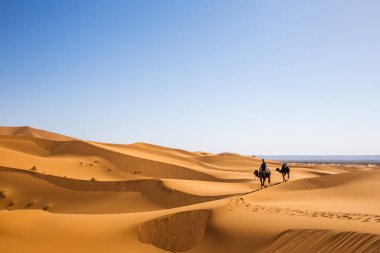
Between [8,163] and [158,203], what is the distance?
13.3 m

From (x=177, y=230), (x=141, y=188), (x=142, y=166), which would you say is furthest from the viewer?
(x=142, y=166)

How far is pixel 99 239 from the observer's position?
9.99 metres

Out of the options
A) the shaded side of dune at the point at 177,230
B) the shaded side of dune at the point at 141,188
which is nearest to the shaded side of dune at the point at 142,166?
the shaded side of dune at the point at 141,188

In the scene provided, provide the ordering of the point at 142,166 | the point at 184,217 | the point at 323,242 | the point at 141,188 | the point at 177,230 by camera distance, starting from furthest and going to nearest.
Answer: the point at 142,166, the point at 141,188, the point at 184,217, the point at 177,230, the point at 323,242

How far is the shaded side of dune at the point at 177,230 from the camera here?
374 inches

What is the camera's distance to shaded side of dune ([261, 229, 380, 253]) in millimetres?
6498

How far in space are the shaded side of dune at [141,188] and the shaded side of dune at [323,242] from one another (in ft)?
35.5

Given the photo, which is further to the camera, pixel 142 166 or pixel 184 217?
pixel 142 166

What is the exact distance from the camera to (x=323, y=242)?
7.13m

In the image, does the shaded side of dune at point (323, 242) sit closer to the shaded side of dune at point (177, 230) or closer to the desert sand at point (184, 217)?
the desert sand at point (184, 217)

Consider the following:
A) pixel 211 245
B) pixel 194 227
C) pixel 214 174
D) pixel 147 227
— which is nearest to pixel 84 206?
pixel 147 227

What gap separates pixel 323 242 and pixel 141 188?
14.5m

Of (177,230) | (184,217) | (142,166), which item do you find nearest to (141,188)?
(184,217)

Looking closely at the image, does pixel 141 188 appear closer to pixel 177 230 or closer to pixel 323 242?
pixel 177 230
